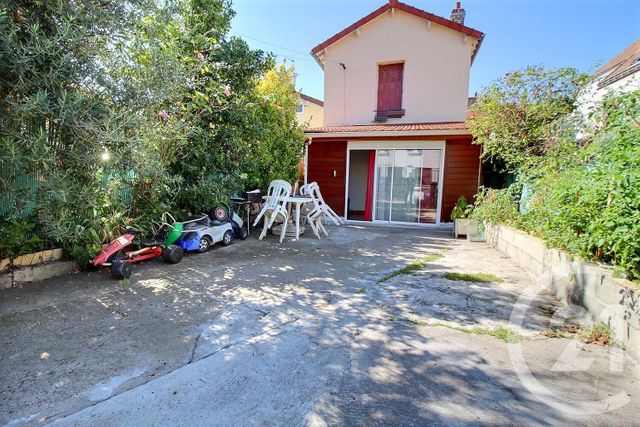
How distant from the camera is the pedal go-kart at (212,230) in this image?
521cm

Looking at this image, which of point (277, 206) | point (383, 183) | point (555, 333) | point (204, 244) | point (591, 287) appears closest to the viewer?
point (555, 333)

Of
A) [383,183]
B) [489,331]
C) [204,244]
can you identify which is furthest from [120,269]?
[383,183]

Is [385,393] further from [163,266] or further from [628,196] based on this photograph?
[163,266]

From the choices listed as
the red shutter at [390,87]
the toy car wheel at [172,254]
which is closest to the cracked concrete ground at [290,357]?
the toy car wheel at [172,254]

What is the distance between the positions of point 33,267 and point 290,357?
11.0ft

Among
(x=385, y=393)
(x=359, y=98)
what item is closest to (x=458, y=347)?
(x=385, y=393)

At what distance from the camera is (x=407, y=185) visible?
9.29 m

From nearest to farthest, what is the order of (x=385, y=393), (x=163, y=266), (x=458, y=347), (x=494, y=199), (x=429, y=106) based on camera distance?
(x=385, y=393), (x=458, y=347), (x=163, y=266), (x=494, y=199), (x=429, y=106)

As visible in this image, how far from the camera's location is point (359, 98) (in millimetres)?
11188

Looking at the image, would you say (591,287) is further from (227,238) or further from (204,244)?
(227,238)

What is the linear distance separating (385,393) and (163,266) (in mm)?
3668

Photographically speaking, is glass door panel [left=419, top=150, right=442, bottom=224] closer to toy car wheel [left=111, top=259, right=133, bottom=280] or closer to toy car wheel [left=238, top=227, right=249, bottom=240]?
toy car wheel [left=238, top=227, right=249, bottom=240]

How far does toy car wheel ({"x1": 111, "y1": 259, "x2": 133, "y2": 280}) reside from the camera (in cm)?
383

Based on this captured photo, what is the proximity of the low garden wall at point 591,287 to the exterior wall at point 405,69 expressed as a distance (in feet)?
21.6
